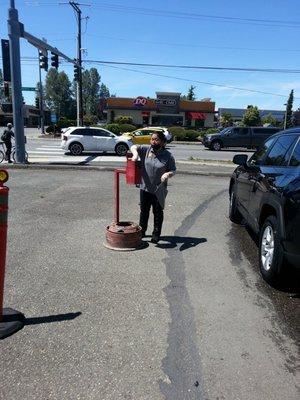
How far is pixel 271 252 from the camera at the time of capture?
16.2 ft

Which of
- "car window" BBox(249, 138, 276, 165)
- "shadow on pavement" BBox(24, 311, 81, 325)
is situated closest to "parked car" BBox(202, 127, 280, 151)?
"car window" BBox(249, 138, 276, 165)

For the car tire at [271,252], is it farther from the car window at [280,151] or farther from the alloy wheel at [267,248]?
the car window at [280,151]

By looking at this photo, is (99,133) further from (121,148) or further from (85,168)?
(85,168)

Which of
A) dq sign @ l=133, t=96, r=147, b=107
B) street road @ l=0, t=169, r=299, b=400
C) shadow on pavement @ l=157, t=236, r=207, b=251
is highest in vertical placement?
dq sign @ l=133, t=96, r=147, b=107

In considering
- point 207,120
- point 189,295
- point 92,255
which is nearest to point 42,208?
point 92,255

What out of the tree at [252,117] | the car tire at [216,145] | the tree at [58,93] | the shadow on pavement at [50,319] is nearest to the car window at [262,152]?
the shadow on pavement at [50,319]

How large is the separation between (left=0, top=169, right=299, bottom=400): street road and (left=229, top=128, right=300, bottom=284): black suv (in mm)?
412

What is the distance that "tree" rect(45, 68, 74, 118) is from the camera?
421 ft

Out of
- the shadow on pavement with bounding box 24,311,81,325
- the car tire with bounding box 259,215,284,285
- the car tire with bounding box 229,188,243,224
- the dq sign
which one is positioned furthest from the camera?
the dq sign

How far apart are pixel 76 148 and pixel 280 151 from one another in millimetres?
19688

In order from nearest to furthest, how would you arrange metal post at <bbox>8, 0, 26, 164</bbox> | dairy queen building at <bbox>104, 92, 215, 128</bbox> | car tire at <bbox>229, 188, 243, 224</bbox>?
car tire at <bbox>229, 188, 243, 224</bbox> < metal post at <bbox>8, 0, 26, 164</bbox> < dairy queen building at <bbox>104, 92, 215, 128</bbox>

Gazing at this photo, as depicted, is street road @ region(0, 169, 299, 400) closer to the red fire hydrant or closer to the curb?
the red fire hydrant

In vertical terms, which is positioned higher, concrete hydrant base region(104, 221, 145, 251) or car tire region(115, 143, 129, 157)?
concrete hydrant base region(104, 221, 145, 251)

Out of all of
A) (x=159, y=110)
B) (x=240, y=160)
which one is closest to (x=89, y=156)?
(x=240, y=160)
